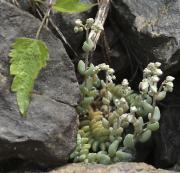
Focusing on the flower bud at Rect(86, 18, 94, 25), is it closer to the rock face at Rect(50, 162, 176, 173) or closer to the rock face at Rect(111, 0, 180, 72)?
the rock face at Rect(111, 0, 180, 72)

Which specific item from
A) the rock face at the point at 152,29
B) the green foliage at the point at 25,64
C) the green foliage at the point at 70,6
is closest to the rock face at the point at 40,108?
the green foliage at the point at 25,64

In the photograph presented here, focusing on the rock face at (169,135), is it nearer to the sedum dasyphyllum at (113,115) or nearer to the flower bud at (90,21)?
the sedum dasyphyllum at (113,115)

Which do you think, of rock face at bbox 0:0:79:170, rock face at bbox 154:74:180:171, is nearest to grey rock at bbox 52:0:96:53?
rock face at bbox 0:0:79:170

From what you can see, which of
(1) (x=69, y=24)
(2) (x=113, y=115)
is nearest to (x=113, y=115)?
(2) (x=113, y=115)

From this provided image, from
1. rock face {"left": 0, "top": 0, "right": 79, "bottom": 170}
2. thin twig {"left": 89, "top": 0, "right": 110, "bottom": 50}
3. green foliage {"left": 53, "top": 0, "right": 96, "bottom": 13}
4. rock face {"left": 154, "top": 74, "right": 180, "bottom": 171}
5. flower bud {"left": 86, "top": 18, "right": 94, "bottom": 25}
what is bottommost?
rock face {"left": 154, "top": 74, "right": 180, "bottom": 171}

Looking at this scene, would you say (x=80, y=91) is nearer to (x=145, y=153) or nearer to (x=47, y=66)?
(x=47, y=66)

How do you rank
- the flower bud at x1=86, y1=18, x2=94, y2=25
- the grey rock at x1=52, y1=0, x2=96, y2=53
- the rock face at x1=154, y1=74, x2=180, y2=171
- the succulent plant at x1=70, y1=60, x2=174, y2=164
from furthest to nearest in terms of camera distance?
1. the grey rock at x1=52, y1=0, x2=96, y2=53
2. the rock face at x1=154, y1=74, x2=180, y2=171
3. the flower bud at x1=86, y1=18, x2=94, y2=25
4. the succulent plant at x1=70, y1=60, x2=174, y2=164

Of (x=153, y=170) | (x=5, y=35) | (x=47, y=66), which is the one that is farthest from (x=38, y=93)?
(x=153, y=170)
